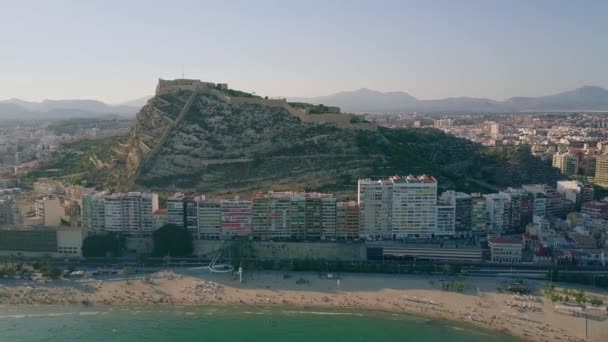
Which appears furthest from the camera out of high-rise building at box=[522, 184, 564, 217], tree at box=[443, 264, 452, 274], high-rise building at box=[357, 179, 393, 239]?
high-rise building at box=[522, 184, 564, 217]

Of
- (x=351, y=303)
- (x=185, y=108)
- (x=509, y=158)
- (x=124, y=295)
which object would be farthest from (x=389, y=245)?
(x=509, y=158)

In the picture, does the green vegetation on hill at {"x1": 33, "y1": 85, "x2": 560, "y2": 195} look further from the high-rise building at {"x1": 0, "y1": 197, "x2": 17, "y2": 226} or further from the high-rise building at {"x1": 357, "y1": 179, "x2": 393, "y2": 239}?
the high-rise building at {"x1": 0, "y1": 197, "x2": 17, "y2": 226}

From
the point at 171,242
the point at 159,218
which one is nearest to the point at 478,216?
the point at 171,242

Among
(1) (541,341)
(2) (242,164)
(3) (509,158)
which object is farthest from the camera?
(3) (509,158)

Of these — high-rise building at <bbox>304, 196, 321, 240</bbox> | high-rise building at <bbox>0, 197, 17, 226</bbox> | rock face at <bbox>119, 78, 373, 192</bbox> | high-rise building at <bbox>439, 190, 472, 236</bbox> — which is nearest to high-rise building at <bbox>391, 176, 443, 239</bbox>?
high-rise building at <bbox>439, 190, 472, 236</bbox>

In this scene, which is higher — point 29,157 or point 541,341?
point 29,157

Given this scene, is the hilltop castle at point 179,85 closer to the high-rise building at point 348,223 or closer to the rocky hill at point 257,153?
the rocky hill at point 257,153

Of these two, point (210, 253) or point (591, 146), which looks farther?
point (591, 146)

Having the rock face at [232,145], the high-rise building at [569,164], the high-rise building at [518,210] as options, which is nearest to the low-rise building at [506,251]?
the high-rise building at [518,210]

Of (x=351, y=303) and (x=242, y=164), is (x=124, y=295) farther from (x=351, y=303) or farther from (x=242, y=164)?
(x=242, y=164)
